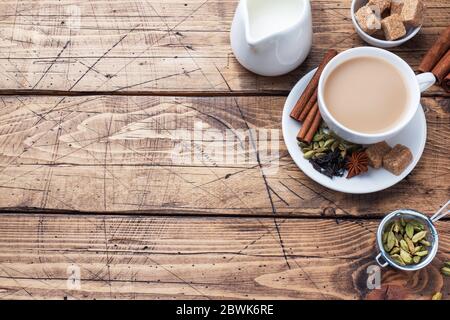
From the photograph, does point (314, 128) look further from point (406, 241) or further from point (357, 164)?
point (406, 241)

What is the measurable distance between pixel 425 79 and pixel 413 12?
132 mm

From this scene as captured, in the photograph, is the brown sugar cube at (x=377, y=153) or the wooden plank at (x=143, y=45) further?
the wooden plank at (x=143, y=45)

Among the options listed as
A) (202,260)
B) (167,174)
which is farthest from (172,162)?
(202,260)

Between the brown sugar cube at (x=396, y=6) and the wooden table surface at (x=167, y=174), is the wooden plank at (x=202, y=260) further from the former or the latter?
the brown sugar cube at (x=396, y=6)

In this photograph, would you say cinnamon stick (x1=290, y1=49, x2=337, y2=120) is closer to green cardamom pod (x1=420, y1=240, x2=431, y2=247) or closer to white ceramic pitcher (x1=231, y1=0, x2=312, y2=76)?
white ceramic pitcher (x1=231, y1=0, x2=312, y2=76)

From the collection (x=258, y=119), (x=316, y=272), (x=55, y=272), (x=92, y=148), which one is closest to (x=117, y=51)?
(x=92, y=148)

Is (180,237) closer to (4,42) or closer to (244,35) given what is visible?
(244,35)

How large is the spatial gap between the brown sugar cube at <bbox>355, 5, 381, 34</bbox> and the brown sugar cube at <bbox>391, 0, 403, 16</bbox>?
4 centimetres

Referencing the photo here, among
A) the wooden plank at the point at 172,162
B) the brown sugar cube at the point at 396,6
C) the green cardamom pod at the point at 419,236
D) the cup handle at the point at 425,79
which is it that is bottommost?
the green cardamom pod at the point at 419,236

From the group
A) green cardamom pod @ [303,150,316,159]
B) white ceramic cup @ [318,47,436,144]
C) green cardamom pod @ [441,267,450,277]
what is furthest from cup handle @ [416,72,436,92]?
green cardamom pod @ [441,267,450,277]

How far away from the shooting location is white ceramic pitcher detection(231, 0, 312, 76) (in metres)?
1.07

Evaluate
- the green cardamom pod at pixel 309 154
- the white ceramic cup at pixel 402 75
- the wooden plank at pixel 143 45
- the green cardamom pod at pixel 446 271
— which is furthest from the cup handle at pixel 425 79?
the green cardamom pod at pixel 446 271

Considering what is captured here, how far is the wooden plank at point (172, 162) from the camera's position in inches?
45.3

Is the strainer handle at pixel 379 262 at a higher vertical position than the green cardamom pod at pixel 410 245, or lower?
lower
